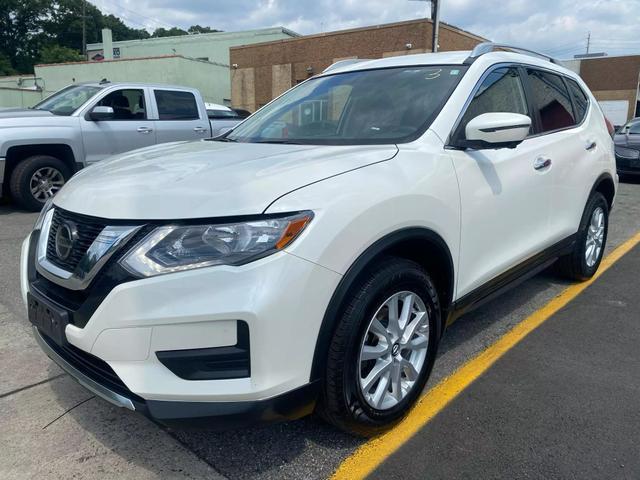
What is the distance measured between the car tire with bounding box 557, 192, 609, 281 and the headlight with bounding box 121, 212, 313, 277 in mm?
3213

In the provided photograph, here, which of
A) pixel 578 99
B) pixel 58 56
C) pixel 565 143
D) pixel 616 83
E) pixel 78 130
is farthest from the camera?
pixel 58 56

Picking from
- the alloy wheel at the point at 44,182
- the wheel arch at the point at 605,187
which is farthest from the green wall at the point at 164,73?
the wheel arch at the point at 605,187

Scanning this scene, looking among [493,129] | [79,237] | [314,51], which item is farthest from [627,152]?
[314,51]

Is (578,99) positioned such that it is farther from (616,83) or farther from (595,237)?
(616,83)

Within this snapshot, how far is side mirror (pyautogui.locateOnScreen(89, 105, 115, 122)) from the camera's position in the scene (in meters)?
7.32

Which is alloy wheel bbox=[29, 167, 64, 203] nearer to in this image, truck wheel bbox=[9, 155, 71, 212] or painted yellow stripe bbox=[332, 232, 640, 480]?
truck wheel bbox=[9, 155, 71, 212]

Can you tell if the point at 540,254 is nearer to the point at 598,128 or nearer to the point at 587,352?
the point at 587,352

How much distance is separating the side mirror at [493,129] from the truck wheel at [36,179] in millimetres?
6469

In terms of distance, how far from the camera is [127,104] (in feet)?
26.9

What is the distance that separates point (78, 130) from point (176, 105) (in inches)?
69.9

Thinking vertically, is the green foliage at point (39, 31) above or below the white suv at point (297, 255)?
above

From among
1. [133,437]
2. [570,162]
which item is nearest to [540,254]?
[570,162]

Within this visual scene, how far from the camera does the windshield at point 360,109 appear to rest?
2.87 metres

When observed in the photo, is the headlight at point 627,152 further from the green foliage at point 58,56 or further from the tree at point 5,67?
the tree at point 5,67
